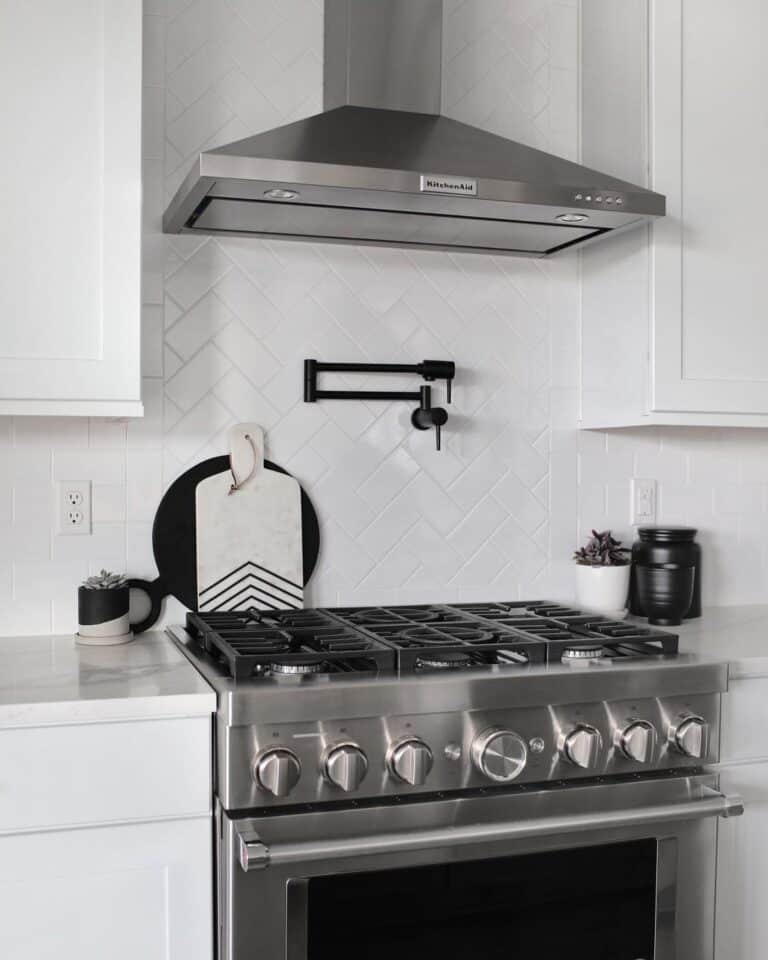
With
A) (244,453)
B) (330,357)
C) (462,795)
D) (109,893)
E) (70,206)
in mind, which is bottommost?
(109,893)

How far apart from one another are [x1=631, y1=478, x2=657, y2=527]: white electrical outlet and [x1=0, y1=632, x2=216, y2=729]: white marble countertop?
1.21 meters

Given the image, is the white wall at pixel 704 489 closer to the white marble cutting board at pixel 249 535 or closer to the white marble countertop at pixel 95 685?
the white marble cutting board at pixel 249 535

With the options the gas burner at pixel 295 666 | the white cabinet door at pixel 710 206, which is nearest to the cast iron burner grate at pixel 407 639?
the gas burner at pixel 295 666

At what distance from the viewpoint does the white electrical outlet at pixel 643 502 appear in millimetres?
2623

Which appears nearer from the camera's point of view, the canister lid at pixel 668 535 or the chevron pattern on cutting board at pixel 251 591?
the chevron pattern on cutting board at pixel 251 591

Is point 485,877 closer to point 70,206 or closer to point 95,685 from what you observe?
point 95,685

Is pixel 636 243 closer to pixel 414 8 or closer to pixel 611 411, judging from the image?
pixel 611 411

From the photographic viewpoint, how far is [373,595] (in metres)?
2.39

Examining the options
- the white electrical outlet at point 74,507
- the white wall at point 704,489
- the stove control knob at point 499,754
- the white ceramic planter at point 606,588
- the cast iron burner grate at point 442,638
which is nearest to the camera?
the stove control knob at point 499,754

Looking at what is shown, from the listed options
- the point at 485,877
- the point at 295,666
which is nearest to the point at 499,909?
the point at 485,877

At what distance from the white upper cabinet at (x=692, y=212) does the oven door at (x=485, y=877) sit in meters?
0.88

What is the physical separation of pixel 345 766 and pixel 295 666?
195mm

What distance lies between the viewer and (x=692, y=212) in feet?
7.51

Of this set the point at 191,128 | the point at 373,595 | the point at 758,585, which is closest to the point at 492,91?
the point at 191,128
